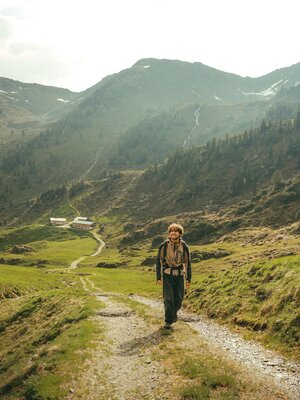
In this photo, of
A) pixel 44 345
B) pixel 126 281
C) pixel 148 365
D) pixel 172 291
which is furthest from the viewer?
pixel 126 281

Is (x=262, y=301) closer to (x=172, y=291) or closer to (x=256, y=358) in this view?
(x=172, y=291)

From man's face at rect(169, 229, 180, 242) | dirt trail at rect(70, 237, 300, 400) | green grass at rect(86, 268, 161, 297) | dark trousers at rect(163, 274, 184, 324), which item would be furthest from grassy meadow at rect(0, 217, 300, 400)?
green grass at rect(86, 268, 161, 297)

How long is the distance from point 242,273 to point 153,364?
17928 mm

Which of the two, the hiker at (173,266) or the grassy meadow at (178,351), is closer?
the grassy meadow at (178,351)

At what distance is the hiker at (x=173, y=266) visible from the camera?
21172 millimetres

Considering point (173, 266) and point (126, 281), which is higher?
point (173, 266)

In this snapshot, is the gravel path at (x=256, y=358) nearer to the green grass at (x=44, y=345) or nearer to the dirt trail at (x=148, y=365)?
the dirt trail at (x=148, y=365)

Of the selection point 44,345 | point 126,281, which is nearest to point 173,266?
point 44,345

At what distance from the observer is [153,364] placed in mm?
16609

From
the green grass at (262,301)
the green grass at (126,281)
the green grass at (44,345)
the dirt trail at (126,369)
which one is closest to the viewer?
the dirt trail at (126,369)

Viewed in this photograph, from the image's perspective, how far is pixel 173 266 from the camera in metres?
21.2

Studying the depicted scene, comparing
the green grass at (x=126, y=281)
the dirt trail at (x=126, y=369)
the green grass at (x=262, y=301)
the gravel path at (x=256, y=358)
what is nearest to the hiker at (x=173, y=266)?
the dirt trail at (x=126, y=369)

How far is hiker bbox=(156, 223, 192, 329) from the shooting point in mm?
21172

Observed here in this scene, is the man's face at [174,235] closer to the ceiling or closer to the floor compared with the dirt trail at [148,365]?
closer to the ceiling
